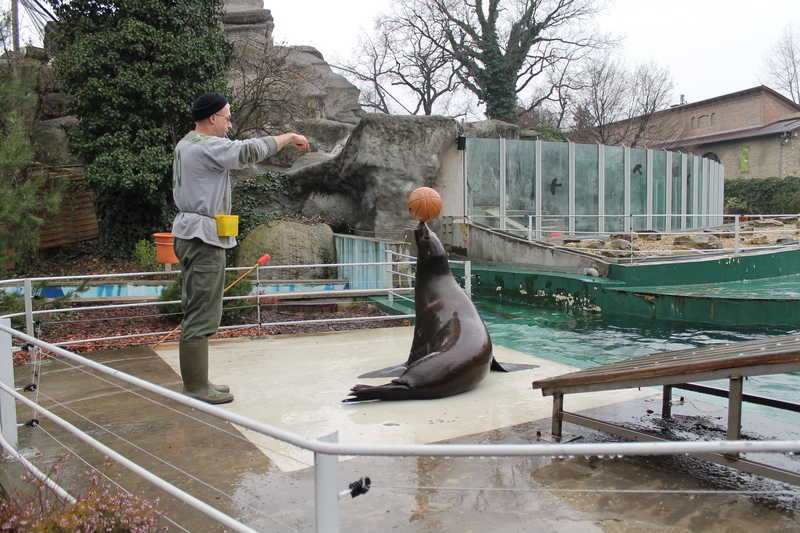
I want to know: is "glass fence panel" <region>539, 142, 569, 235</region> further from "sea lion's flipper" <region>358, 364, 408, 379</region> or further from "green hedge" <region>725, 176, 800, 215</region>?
"green hedge" <region>725, 176, 800, 215</region>

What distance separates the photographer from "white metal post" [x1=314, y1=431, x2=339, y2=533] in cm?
140

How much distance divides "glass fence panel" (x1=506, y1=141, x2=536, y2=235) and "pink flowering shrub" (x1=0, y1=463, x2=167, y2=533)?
1768 centimetres

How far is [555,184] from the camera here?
65.8 ft

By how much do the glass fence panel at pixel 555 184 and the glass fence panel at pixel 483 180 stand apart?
1.71 meters

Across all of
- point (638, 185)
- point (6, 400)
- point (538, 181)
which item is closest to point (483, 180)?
point (538, 181)

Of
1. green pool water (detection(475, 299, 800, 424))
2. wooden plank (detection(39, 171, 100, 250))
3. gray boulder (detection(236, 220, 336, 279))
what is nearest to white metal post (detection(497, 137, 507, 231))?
gray boulder (detection(236, 220, 336, 279))

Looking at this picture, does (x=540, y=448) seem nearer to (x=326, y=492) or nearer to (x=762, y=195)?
(x=326, y=492)

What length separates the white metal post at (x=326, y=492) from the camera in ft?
4.59

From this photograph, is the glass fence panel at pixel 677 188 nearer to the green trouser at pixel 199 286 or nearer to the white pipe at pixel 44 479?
the green trouser at pixel 199 286

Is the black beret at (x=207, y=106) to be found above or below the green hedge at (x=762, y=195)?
below

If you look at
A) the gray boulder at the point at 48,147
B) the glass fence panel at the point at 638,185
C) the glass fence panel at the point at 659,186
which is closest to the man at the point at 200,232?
the gray boulder at the point at 48,147

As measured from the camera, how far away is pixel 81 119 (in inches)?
570

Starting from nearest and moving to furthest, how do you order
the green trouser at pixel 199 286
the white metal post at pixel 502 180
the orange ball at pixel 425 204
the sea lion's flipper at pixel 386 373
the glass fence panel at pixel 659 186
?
the green trouser at pixel 199 286 < the orange ball at pixel 425 204 < the sea lion's flipper at pixel 386 373 < the white metal post at pixel 502 180 < the glass fence panel at pixel 659 186

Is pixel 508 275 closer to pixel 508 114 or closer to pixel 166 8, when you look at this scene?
pixel 166 8
